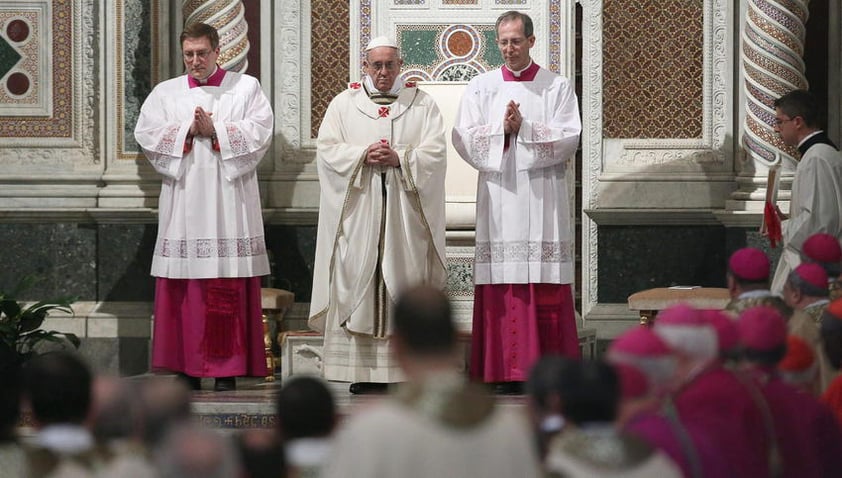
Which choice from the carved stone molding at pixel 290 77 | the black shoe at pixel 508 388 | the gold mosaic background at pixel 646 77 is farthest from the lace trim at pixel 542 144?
the carved stone molding at pixel 290 77

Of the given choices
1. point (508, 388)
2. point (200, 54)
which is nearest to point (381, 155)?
point (200, 54)

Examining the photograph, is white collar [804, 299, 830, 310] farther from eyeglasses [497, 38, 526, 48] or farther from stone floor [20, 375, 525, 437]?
eyeglasses [497, 38, 526, 48]

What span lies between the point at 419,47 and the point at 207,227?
2753mm

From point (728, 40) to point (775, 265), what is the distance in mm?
1807

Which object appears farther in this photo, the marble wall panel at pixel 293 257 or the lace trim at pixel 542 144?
the marble wall panel at pixel 293 257

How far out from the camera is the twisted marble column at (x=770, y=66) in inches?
→ 420

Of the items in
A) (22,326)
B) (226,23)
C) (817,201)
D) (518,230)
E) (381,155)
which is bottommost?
(22,326)

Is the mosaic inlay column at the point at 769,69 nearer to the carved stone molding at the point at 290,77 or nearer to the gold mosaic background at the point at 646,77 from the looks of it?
the gold mosaic background at the point at 646,77

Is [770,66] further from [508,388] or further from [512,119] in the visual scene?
[508,388]

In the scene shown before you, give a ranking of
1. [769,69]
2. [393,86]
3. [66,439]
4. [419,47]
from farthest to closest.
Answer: [419,47]
[769,69]
[393,86]
[66,439]

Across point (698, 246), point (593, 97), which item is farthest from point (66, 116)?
point (698, 246)

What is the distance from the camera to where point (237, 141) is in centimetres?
913

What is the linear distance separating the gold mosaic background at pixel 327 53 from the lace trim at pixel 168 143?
7.27ft

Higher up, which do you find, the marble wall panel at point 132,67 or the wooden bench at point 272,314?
the marble wall panel at point 132,67
